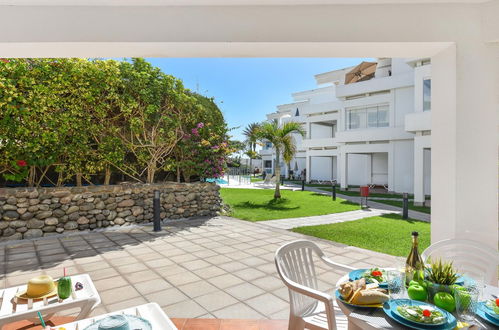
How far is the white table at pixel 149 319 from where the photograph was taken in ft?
5.83

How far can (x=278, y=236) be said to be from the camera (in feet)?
20.8

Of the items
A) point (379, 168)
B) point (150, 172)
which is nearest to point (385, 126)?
point (379, 168)

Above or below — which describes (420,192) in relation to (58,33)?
below

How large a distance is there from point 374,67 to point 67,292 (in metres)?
22.3

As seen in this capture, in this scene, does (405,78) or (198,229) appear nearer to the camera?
(198,229)

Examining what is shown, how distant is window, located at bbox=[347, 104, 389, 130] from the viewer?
58.7 ft

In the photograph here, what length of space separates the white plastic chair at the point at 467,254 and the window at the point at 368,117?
16.9m

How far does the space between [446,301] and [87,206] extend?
726 cm

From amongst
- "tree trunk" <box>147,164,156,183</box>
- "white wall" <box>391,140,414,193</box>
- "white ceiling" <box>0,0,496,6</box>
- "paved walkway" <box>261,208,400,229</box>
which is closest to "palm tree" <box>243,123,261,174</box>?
"paved walkway" <box>261,208,400,229</box>

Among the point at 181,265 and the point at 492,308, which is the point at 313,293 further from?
the point at 181,265

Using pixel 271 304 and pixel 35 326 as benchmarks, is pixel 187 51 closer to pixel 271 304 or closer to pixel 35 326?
pixel 271 304

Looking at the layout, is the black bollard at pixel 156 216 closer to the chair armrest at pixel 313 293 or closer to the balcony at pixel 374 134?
the chair armrest at pixel 313 293

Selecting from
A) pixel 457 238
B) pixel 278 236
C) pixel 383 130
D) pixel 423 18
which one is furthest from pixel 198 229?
pixel 383 130

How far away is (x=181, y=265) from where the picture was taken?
4.51 metres
